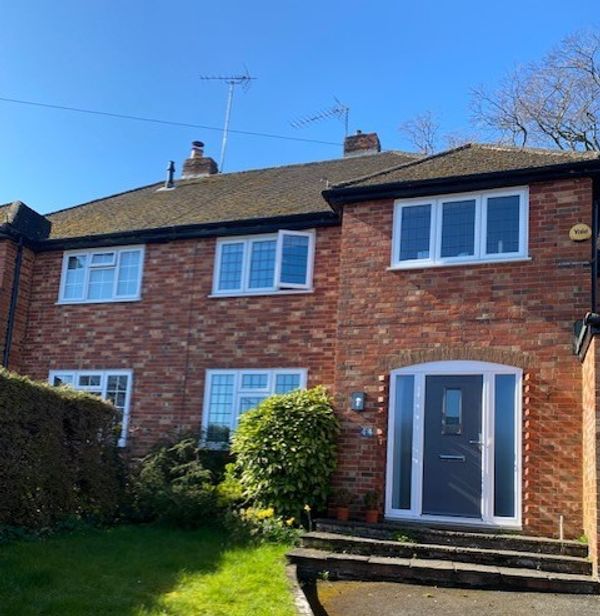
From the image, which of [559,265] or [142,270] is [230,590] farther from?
[142,270]

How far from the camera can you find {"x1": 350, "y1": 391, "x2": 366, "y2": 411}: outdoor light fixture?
33.9 feet

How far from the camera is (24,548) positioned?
771 cm

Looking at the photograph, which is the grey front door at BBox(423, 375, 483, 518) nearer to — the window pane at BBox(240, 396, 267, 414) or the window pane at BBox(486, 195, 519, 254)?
the window pane at BBox(486, 195, 519, 254)

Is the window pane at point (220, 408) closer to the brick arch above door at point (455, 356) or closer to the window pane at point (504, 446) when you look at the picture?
the brick arch above door at point (455, 356)

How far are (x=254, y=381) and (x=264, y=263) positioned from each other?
211cm

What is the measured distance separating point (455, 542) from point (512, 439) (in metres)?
1.66

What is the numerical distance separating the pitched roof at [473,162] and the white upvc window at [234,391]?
3.28m

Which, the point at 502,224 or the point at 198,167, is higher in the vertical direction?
the point at 198,167

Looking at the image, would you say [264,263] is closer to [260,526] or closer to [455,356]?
[455,356]

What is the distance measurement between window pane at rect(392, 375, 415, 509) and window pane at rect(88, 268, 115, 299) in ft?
20.6

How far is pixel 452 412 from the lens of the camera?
9.95 m

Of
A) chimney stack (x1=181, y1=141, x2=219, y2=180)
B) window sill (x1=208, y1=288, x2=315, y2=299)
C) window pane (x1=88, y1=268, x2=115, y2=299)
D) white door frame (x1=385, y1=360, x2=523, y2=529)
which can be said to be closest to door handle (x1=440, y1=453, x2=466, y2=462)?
white door frame (x1=385, y1=360, x2=523, y2=529)

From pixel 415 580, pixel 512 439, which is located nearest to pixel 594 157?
pixel 512 439

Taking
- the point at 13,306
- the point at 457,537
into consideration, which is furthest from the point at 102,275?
the point at 457,537
